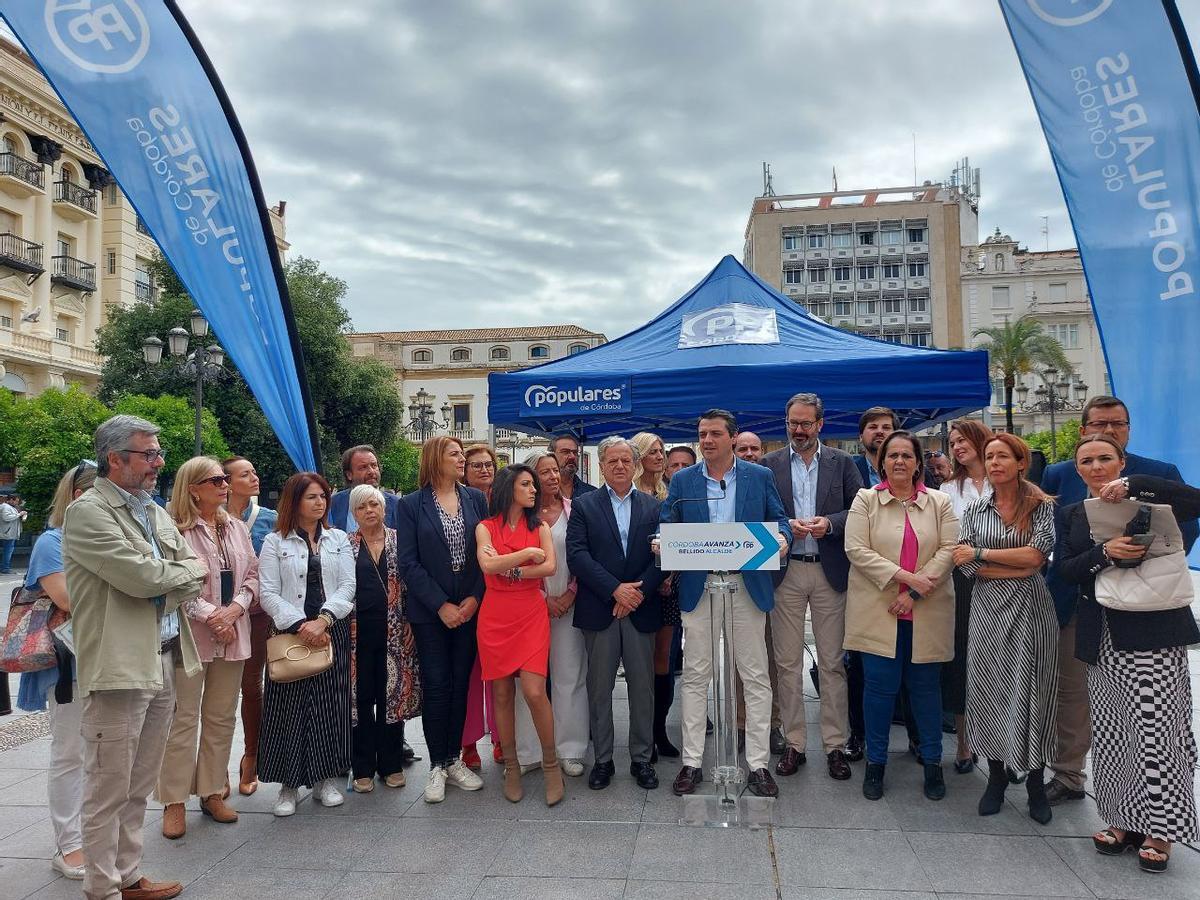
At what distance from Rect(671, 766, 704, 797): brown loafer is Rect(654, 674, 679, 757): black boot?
2.21 feet

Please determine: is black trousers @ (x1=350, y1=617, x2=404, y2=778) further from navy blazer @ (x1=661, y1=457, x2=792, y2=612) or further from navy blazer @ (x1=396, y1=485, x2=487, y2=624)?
navy blazer @ (x1=661, y1=457, x2=792, y2=612)

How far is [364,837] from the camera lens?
3941 mm

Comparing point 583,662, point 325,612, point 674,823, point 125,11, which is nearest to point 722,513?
point 583,662

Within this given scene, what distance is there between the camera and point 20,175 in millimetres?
30984

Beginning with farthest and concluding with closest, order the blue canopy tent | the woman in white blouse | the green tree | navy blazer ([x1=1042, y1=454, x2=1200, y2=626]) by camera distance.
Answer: the green tree < the blue canopy tent < the woman in white blouse < navy blazer ([x1=1042, y1=454, x2=1200, y2=626])

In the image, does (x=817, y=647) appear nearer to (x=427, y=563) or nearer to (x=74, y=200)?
(x=427, y=563)

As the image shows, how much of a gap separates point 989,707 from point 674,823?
5.43 ft

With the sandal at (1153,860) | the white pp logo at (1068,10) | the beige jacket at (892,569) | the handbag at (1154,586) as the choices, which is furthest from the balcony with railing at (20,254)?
the sandal at (1153,860)

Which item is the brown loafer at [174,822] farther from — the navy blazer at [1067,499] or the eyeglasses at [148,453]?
the navy blazer at [1067,499]

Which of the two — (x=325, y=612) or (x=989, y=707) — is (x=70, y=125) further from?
(x=989, y=707)

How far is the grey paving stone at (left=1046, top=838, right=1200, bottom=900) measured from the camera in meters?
3.24

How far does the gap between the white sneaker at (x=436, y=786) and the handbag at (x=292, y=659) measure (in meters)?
0.84

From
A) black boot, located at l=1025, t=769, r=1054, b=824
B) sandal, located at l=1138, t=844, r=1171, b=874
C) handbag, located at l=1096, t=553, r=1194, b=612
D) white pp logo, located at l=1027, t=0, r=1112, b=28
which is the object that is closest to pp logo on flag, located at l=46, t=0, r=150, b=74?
white pp logo, located at l=1027, t=0, r=1112, b=28

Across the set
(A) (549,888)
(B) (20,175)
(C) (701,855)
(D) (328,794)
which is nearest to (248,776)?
(D) (328,794)
